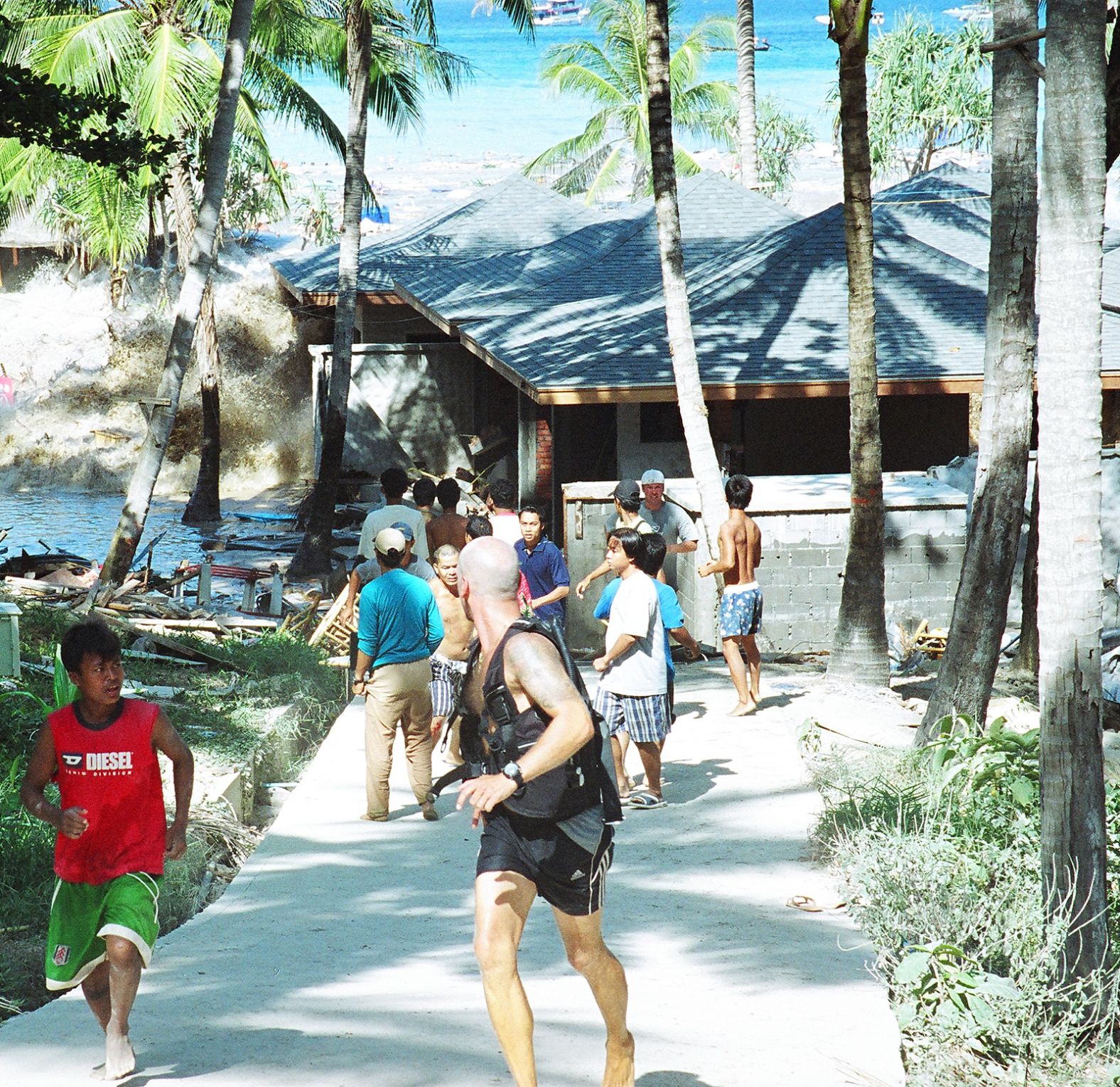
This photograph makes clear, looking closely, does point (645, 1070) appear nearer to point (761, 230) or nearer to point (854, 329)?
point (854, 329)

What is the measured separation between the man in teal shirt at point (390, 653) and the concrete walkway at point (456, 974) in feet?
1.35

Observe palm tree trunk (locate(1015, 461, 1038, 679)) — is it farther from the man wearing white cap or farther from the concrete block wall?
the man wearing white cap

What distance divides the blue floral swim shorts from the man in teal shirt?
9.35 ft

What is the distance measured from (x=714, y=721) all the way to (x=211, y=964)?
509 cm

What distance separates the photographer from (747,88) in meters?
33.6

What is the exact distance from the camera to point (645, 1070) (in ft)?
14.1

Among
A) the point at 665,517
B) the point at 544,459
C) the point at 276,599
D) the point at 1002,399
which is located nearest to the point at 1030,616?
the point at 665,517

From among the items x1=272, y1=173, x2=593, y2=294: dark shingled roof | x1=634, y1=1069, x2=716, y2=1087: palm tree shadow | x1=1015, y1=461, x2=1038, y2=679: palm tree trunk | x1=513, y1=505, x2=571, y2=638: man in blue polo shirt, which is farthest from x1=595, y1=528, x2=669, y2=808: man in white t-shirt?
x1=272, y1=173, x2=593, y2=294: dark shingled roof

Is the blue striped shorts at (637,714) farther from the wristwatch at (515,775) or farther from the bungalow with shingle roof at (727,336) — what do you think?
the bungalow with shingle roof at (727,336)

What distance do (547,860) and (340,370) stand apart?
15.5 m

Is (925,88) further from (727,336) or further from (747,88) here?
(727,336)

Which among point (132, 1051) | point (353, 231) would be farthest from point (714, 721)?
point (353, 231)

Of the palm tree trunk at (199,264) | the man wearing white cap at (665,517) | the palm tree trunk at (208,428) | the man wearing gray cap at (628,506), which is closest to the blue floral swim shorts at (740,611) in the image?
the man wearing gray cap at (628,506)

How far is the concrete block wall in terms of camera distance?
41.9 feet
